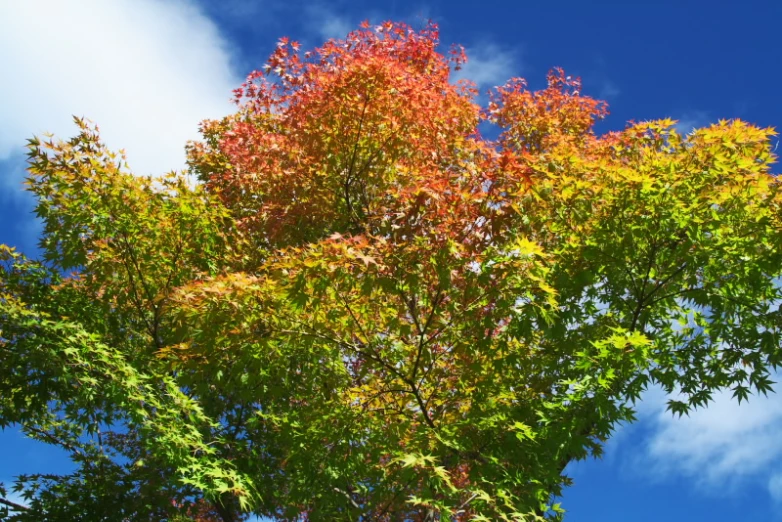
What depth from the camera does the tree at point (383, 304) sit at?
8148 mm

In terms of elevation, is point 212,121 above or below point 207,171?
above

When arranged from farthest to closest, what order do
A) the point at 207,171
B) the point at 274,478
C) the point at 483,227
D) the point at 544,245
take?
the point at 207,171 < the point at 274,478 < the point at 544,245 < the point at 483,227

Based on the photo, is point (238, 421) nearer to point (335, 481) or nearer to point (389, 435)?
point (335, 481)

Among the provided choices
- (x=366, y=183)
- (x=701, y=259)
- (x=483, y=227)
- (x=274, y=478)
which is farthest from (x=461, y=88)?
(x=274, y=478)

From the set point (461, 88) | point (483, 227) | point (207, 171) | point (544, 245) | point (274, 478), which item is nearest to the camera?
point (483, 227)

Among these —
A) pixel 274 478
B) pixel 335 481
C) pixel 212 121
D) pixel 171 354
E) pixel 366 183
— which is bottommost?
pixel 335 481

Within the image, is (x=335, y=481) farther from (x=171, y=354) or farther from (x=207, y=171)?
(x=207, y=171)

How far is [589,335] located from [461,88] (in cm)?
575

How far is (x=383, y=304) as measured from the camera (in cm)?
909

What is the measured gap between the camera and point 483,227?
8.52 metres

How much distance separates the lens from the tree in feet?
26.7

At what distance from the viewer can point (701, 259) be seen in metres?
8.85

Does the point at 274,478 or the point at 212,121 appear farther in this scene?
the point at 212,121

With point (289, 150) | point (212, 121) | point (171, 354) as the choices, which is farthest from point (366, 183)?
point (212, 121)
